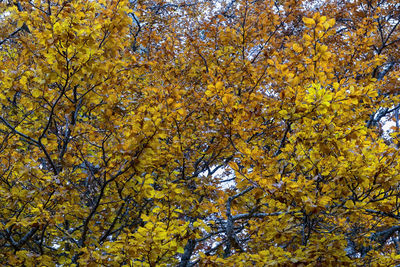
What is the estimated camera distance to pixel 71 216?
4.10 meters

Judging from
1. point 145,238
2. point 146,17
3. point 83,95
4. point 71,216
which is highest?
point 146,17

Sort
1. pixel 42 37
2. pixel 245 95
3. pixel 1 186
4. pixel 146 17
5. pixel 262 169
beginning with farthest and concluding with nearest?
pixel 146 17 → pixel 245 95 → pixel 1 186 → pixel 262 169 → pixel 42 37

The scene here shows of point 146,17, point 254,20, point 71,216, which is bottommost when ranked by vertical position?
point 71,216

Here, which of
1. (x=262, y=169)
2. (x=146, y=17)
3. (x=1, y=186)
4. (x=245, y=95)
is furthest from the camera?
(x=146, y=17)

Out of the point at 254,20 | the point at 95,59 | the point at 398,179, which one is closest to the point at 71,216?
the point at 95,59

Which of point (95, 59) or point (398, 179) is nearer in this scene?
point (398, 179)

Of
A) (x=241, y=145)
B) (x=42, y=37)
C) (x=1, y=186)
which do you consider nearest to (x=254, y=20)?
(x=241, y=145)

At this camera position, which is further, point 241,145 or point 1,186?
point 1,186

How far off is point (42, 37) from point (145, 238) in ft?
6.75

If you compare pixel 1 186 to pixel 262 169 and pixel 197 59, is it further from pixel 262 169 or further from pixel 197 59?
pixel 197 59

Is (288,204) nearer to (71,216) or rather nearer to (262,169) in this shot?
(262,169)

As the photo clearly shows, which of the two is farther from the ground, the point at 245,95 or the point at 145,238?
the point at 245,95

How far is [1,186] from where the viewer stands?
13.4 ft

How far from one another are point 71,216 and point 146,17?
4.99m
